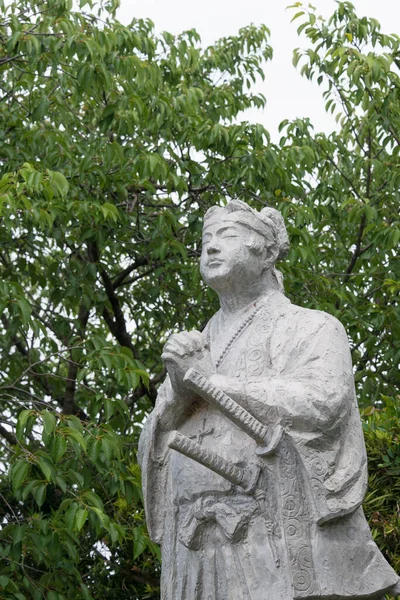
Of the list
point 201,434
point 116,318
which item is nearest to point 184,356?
point 201,434

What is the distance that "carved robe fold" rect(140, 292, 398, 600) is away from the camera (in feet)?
18.4

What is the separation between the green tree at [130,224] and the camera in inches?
349

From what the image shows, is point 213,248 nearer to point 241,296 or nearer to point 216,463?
point 241,296

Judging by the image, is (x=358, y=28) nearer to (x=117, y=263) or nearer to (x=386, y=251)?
(x=386, y=251)

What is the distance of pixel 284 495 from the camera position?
565 centimetres

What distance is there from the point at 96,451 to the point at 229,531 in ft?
7.65

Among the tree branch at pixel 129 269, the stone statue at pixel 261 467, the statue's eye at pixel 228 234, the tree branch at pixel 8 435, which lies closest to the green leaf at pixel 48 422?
the stone statue at pixel 261 467

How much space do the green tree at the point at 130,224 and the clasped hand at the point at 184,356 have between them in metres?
2.35

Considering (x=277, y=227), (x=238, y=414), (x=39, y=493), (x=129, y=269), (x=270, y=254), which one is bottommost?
(x=238, y=414)

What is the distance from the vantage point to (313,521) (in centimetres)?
561

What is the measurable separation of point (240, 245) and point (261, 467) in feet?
3.53

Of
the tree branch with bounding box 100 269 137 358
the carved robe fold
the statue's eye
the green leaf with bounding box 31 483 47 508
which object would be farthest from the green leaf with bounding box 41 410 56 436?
the tree branch with bounding box 100 269 137 358

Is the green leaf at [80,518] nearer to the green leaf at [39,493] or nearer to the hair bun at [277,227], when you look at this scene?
the green leaf at [39,493]

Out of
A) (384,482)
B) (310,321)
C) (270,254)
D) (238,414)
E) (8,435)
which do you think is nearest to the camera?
(238,414)
